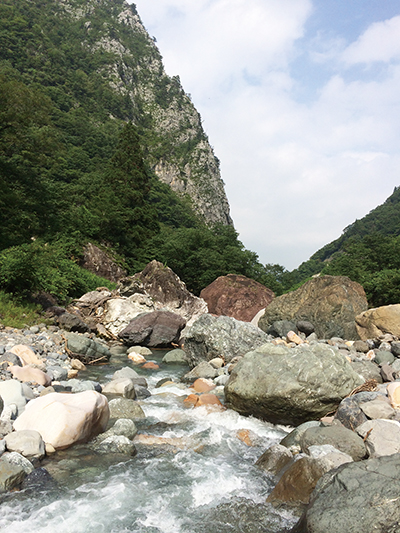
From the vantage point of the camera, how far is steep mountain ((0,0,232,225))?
2724 inches

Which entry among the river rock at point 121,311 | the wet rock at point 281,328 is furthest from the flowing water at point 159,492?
the river rock at point 121,311

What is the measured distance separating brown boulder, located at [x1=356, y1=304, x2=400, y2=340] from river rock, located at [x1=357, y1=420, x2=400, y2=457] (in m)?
7.28

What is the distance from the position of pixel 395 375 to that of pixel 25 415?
23.4 ft

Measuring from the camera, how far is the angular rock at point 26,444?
4.28m

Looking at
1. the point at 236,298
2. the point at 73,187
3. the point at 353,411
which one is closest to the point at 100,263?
the point at 236,298

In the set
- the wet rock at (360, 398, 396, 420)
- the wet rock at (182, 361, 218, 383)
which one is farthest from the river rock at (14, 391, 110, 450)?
the wet rock at (182, 361, 218, 383)

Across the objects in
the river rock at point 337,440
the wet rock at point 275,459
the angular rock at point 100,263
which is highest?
the angular rock at point 100,263

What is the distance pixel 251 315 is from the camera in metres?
20.4

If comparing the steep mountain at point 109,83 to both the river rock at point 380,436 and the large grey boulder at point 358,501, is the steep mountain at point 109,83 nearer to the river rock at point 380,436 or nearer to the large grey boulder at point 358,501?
the river rock at point 380,436

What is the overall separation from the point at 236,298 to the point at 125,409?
1549cm

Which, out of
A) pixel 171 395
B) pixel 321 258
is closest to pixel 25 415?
pixel 171 395

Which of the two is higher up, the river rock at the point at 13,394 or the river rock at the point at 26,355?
the river rock at the point at 26,355

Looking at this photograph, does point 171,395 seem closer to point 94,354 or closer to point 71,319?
point 94,354

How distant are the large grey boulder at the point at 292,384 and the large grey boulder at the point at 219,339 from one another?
3761 mm
